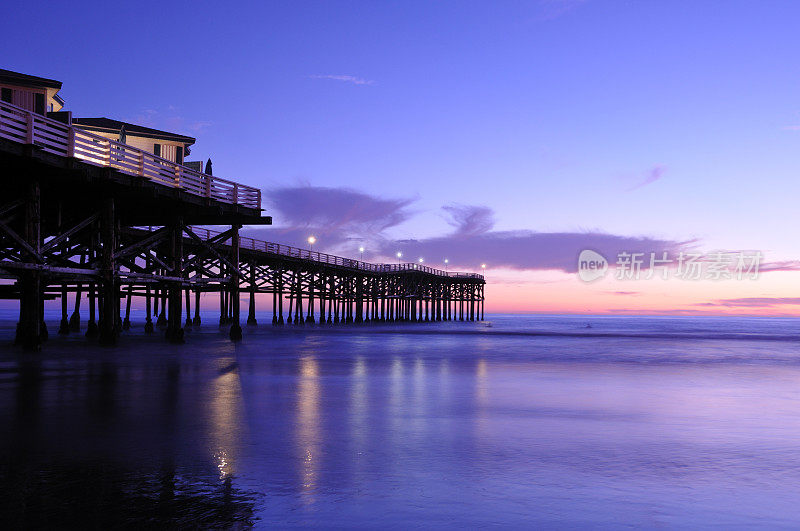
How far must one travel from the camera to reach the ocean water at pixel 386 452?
6.10 metres

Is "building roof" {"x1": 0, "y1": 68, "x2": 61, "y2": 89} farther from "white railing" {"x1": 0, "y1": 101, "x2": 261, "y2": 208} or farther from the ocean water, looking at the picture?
the ocean water

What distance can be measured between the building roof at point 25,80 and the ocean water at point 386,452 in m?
17.1

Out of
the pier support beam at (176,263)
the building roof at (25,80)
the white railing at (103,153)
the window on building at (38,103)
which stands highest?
the building roof at (25,80)

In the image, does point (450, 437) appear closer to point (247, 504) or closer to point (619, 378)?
point (247, 504)

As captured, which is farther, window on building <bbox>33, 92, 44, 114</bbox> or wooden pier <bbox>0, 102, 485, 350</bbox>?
window on building <bbox>33, 92, 44, 114</bbox>

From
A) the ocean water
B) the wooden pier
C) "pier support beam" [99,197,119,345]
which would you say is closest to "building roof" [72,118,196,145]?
the wooden pier

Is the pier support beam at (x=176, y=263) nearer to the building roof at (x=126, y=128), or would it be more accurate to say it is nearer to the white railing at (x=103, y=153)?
the white railing at (x=103, y=153)

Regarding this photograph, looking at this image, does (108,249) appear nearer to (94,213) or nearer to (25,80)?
(94,213)

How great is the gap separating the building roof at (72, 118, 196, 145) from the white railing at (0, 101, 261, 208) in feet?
33.0

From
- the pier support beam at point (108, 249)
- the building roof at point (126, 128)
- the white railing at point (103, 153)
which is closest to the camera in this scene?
the white railing at point (103, 153)

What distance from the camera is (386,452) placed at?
8.91 meters

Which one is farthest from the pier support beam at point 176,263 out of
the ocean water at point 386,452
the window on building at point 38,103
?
the ocean water at point 386,452

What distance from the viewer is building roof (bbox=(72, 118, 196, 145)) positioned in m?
37.8

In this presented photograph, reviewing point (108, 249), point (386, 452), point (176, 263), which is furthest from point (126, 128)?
point (386, 452)
